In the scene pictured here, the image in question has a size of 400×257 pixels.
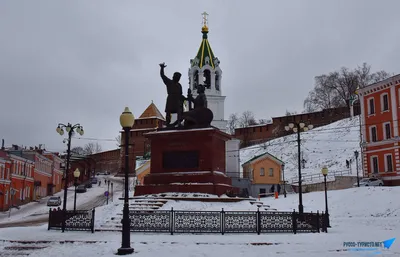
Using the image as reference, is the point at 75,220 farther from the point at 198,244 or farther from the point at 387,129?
the point at 387,129

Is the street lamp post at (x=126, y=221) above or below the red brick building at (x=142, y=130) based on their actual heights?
below

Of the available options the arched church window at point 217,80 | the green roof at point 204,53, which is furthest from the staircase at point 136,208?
the arched church window at point 217,80

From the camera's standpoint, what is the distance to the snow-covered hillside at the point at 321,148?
201 feet

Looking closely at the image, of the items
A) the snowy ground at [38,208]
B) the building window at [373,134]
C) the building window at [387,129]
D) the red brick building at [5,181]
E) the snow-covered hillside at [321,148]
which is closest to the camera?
the snowy ground at [38,208]

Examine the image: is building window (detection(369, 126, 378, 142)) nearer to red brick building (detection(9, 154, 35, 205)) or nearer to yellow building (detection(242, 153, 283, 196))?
yellow building (detection(242, 153, 283, 196))

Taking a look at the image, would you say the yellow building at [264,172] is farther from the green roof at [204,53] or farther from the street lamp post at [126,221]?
the street lamp post at [126,221]

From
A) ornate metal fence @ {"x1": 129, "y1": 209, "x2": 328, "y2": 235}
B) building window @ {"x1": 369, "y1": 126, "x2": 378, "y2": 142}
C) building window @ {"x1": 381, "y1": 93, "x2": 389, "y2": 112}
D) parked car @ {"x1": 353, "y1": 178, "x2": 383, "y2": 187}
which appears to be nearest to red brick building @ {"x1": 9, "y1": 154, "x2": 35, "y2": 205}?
parked car @ {"x1": 353, "y1": 178, "x2": 383, "y2": 187}

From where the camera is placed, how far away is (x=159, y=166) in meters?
22.5

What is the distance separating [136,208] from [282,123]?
71385 mm

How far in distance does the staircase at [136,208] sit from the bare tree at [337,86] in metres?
70.6

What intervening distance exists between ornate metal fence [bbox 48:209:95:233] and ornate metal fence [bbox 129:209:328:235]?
1.70m

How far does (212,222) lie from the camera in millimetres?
14812

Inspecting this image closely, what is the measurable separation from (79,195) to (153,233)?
44361mm

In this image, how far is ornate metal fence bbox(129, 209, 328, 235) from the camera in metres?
14.8
